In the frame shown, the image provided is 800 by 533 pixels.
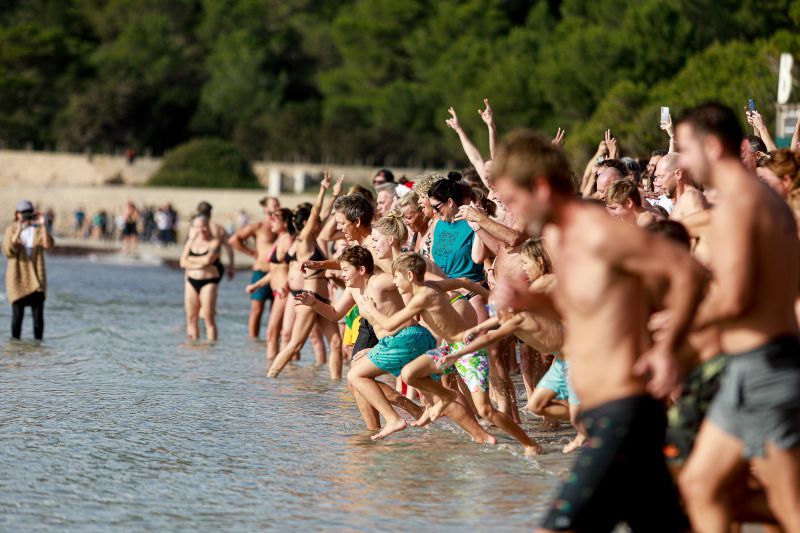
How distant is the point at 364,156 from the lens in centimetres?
8056

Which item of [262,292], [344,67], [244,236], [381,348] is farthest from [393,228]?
[344,67]

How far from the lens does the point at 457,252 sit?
9.63 meters

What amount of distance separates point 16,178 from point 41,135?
7.43 meters

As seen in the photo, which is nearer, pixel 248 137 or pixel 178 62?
pixel 248 137

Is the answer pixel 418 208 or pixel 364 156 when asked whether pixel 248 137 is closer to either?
pixel 364 156

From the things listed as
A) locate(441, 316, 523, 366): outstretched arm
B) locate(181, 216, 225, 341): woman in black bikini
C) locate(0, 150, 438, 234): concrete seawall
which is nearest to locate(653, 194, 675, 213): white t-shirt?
locate(441, 316, 523, 366): outstretched arm

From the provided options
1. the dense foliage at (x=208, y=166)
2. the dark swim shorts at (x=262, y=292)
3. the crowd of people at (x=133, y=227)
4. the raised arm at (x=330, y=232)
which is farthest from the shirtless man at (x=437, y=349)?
the dense foliage at (x=208, y=166)

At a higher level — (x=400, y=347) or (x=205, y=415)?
(x=400, y=347)

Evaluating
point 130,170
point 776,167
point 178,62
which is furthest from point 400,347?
point 178,62

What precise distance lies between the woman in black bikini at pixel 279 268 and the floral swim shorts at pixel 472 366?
5.32 metres

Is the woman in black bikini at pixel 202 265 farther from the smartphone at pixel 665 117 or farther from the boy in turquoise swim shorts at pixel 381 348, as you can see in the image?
the smartphone at pixel 665 117

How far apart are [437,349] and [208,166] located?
66.3m

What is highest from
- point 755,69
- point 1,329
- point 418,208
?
point 755,69

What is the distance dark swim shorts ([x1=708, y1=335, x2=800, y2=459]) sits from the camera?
4.25 meters
